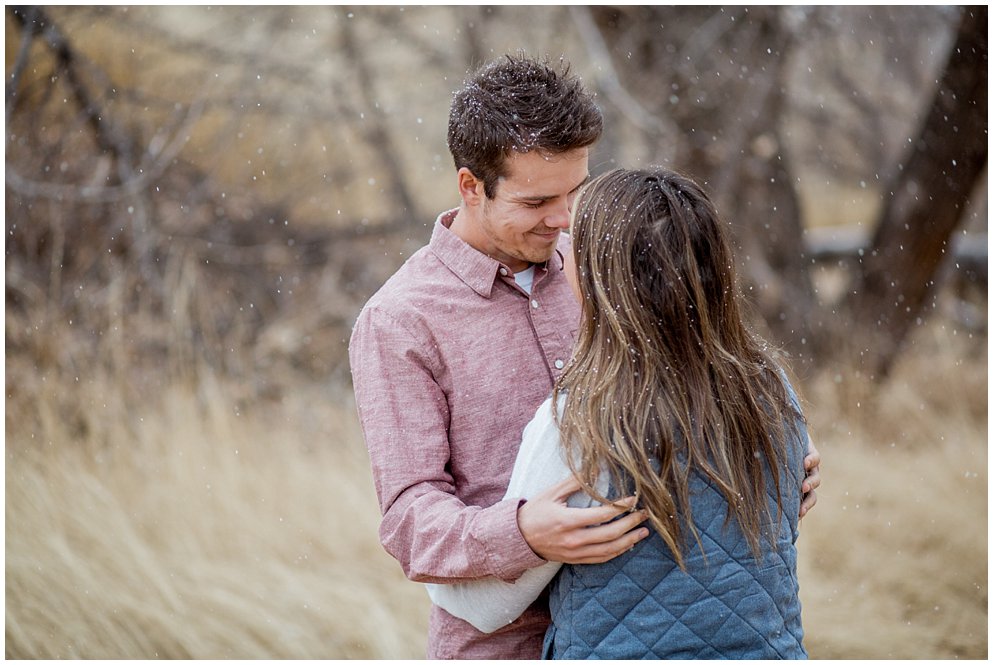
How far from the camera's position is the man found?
5.79ft

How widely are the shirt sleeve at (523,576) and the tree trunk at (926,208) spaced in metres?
4.76

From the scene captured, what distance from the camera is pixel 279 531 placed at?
14.8ft

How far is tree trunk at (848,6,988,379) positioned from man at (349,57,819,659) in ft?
13.6

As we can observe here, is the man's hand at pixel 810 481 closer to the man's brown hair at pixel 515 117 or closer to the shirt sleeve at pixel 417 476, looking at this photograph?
the shirt sleeve at pixel 417 476

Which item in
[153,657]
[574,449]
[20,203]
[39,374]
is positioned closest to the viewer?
[574,449]

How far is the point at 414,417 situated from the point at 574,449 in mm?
391

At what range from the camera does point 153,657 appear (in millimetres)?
3721

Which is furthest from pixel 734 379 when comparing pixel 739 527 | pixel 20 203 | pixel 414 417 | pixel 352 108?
pixel 352 108

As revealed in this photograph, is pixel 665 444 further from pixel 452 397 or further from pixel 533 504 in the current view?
pixel 452 397

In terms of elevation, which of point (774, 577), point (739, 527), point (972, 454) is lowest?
point (972, 454)

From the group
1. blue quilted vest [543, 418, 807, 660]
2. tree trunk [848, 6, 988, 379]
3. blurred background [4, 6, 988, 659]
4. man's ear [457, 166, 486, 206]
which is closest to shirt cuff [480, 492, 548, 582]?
blue quilted vest [543, 418, 807, 660]

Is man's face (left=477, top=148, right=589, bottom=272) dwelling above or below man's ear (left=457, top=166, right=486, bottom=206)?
below

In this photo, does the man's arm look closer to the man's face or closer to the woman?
the woman

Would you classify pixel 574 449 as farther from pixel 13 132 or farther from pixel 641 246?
pixel 13 132
